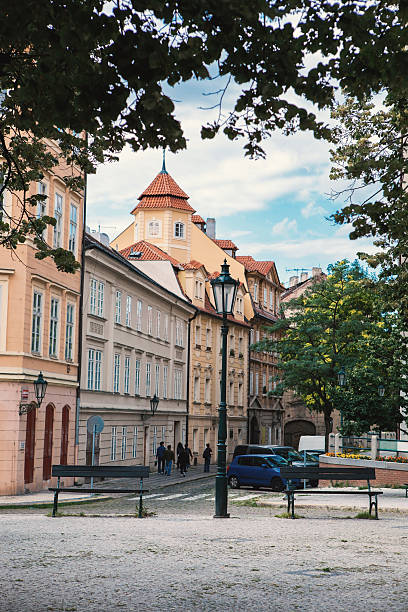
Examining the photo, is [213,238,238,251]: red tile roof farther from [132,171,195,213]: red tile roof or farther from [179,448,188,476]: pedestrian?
[179,448,188,476]: pedestrian

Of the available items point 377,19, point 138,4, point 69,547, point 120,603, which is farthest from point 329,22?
point 69,547

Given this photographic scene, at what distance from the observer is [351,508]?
2138 centimetres

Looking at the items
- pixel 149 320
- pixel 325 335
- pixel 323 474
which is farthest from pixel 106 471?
pixel 325 335

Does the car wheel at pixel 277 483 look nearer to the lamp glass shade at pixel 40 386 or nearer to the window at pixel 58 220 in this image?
the lamp glass shade at pixel 40 386

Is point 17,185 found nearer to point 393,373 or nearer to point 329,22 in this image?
point 329,22

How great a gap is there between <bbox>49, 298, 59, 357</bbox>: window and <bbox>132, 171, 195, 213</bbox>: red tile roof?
30.5 m

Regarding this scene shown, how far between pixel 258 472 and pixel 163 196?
106ft

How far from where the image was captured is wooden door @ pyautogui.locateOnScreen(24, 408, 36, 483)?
28.0m

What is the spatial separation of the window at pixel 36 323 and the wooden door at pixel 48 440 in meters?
2.46

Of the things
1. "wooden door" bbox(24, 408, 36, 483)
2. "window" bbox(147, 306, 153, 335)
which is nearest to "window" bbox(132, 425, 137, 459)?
"window" bbox(147, 306, 153, 335)

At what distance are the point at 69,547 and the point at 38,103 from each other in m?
7.24

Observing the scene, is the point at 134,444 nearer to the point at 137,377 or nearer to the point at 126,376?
the point at 137,377

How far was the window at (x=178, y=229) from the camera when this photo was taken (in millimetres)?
61344

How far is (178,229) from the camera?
6156cm
